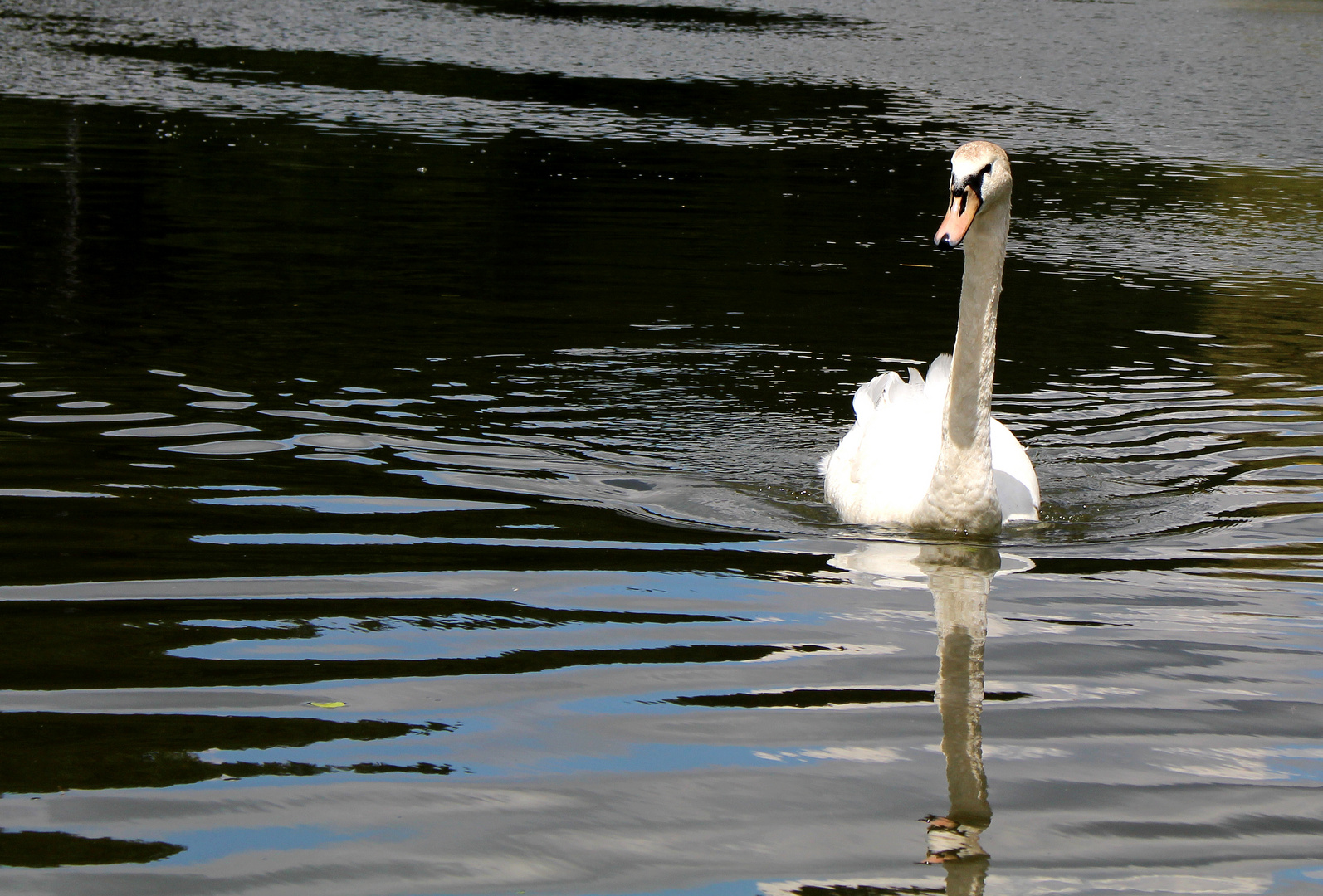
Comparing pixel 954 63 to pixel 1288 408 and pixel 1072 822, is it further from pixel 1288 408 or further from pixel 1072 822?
pixel 1072 822

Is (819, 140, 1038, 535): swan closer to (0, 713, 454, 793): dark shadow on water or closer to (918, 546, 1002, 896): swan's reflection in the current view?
(918, 546, 1002, 896): swan's reflection

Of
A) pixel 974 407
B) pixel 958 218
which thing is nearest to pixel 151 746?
pixel 958 218

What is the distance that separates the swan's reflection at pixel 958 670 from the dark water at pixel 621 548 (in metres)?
0.02

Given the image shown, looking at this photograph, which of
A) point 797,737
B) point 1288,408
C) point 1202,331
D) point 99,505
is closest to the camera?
point 797,737

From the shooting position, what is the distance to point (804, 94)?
80.9 feet

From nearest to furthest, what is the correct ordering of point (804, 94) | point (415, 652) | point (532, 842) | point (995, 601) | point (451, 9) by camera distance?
point (532, 842)
point (415, 652)
point (995, 601)
point (804, 94)
point (451, 9)

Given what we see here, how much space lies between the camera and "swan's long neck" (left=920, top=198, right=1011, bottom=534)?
242 inches

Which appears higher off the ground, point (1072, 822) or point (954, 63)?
point (954, 63)

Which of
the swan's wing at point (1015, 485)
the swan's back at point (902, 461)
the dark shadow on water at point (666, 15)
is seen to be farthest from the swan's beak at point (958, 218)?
the dark shadow on water at point (666, 15)

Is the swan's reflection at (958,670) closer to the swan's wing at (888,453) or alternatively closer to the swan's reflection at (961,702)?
the swan's reflection at (961,702)

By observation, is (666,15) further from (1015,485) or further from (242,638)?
(242,638)

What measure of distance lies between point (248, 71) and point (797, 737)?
22962 mm

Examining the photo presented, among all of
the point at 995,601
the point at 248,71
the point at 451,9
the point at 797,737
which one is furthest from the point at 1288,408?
the point at 451,9

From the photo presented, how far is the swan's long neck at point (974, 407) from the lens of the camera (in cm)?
614
